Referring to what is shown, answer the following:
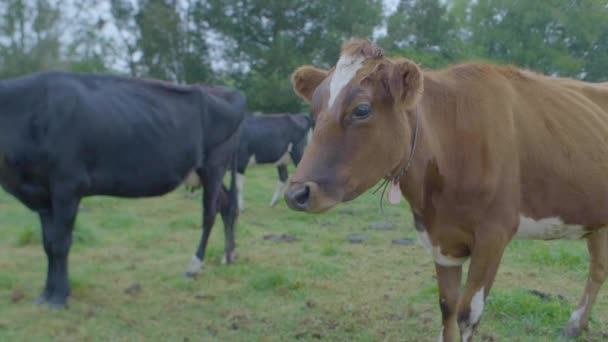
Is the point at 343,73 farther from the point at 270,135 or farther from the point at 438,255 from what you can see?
the point at 270,135

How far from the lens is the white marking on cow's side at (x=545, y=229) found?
10.4 ft

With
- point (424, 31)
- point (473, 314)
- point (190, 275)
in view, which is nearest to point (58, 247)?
point (190, 275)

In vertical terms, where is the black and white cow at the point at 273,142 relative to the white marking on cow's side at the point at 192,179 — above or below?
below

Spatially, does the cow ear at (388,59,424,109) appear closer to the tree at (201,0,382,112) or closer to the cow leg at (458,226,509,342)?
the cow leg at (458,226,509,342)

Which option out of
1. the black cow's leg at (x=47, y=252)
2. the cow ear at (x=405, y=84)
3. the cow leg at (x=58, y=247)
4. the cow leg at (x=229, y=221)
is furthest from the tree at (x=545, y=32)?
the black cow's leg at (x=47, y=252)

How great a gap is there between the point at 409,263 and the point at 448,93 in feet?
10.3

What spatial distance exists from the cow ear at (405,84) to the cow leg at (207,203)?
11.7 ft

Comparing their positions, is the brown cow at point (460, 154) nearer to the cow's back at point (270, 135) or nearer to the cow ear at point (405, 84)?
the cow ear at point (405, 84)

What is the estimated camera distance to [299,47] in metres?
20.6

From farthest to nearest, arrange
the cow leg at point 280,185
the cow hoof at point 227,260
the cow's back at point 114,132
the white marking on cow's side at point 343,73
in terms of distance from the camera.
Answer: the cow leg at point 280,185 < the cow hoof at point 227,260 < the cow's back at point 114,132 < the white marking on cow's side at point 343,73

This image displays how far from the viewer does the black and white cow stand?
10.5 m

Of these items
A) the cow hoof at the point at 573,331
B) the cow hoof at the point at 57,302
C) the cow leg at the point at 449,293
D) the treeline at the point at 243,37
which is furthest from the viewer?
the treeline at the point at 243,37

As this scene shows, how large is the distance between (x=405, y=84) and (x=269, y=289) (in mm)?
3064

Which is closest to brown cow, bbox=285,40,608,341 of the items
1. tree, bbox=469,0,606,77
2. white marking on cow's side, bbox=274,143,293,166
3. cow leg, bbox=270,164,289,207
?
tree, bbox=469,0,606,77
